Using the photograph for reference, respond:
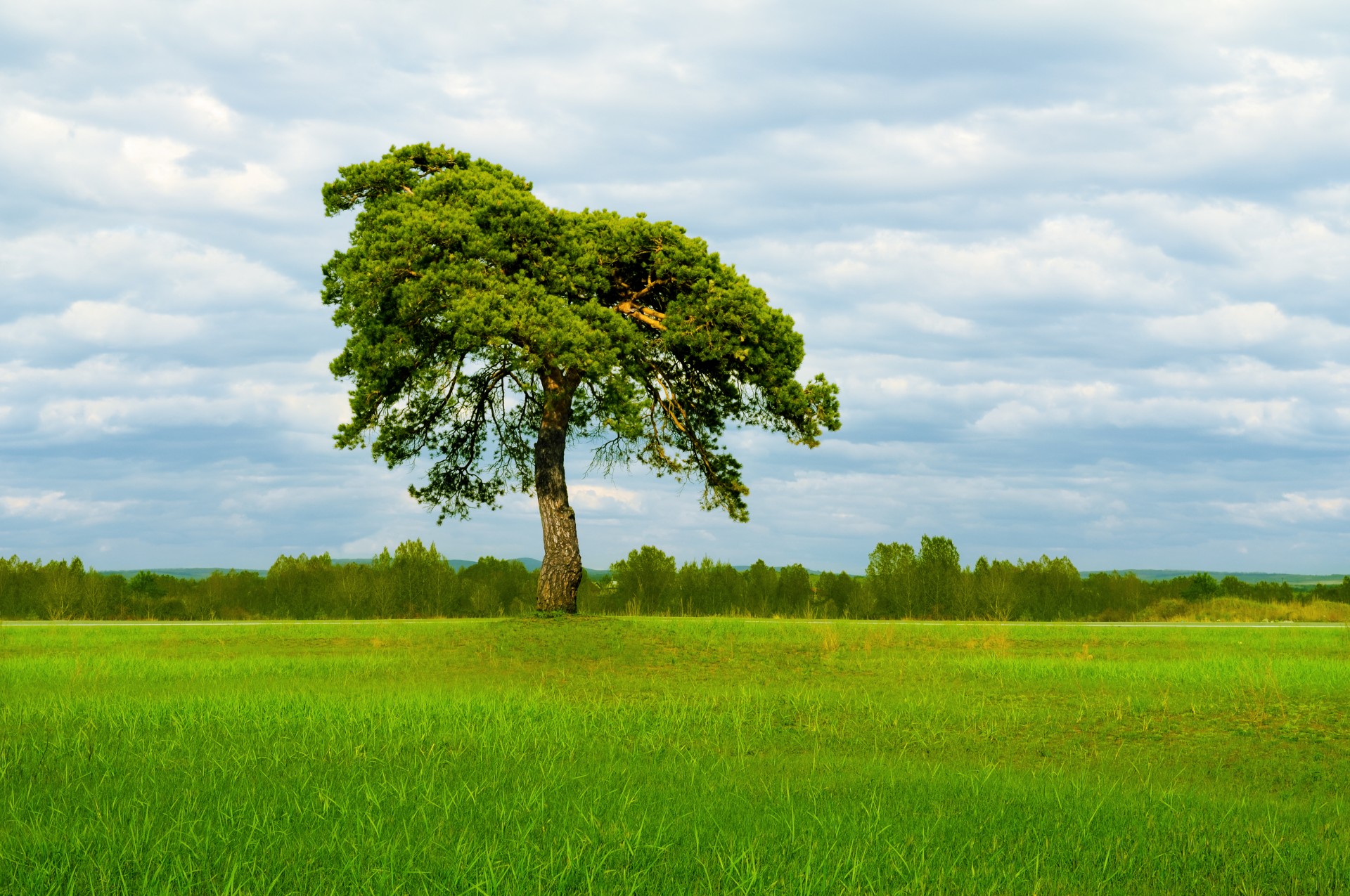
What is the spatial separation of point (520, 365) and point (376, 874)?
17.3 metres

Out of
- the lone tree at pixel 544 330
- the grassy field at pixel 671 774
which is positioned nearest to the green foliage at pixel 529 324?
the lone tree at pixel 544 330

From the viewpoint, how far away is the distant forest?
34594 millimetres

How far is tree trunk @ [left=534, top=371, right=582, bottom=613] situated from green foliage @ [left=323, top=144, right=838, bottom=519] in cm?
33

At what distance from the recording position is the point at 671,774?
340 inches

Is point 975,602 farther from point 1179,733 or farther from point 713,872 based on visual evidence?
point 713,872

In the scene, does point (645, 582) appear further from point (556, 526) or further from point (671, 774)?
point (671, 774)

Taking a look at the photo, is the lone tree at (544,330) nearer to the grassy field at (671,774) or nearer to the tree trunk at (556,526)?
the tree trunk at (556,526)

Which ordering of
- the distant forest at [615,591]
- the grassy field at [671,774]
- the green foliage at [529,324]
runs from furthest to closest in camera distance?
the distant forest at [615,591] < the green foliage at [529,324] < the grassy field at [671,774]

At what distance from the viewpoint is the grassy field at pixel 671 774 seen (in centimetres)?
576

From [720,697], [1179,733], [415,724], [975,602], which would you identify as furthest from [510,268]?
[975,602]

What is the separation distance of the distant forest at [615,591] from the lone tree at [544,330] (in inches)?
353

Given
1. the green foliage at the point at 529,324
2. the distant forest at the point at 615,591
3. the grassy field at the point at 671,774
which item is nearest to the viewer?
the grassy field at the point at 671,774

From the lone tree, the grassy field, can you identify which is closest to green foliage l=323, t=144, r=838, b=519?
the lone tree

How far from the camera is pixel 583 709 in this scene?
12031mm
